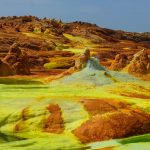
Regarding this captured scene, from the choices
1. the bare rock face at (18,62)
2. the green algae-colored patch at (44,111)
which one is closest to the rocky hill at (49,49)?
the bare rock face at (18,62)

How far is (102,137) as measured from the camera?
39.8 metres

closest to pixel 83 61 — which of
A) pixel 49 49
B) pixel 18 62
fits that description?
pixel 18 62

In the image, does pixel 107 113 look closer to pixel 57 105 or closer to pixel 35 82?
pixel 57 105

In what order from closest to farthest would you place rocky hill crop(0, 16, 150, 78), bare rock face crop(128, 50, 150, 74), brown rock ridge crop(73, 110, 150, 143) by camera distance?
brown rock ridge crop(73, 110, 150, 143) → bare rock face crop(128, 50, 150, 74) → rocky hill crop(0, 16, 150, 78)

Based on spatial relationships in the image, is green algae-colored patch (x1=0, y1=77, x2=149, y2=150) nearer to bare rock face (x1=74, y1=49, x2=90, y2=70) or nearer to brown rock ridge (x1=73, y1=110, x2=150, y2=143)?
brown rock ridge (x1=73, y1=110, x2=150, y2=143)

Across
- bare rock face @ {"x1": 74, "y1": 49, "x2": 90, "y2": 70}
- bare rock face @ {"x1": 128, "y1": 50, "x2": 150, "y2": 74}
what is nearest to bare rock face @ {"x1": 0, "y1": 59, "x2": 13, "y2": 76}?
bare rock face @ {"x1": 74, "y1": 49, "x2": 90, "y2": 70}

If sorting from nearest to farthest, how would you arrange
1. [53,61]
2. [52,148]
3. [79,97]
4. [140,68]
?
1. [52,148]
2. [79,97]
3. [140,68]
4. [53,61]

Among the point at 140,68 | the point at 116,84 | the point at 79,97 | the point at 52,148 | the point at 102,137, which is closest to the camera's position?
the point at 52,148

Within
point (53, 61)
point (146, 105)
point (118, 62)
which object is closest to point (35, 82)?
point (146, 105)

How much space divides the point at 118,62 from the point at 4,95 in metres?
46.2

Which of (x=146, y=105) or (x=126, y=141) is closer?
(x=126, y=141)

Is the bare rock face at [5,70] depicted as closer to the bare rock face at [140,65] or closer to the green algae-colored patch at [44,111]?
the bare rock face at [140,65]

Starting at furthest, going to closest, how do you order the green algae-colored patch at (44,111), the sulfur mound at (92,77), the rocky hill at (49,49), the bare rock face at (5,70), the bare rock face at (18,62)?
1. the rocky hill at (49,49)
2. the bare rock face at (18,62)
3. the bare rock face at (5,70)
4. the sulfur mound at (92,77)
5. the green algae-colored patch at (44,111)

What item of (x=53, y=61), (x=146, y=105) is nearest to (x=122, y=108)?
(x=146, y=105)
